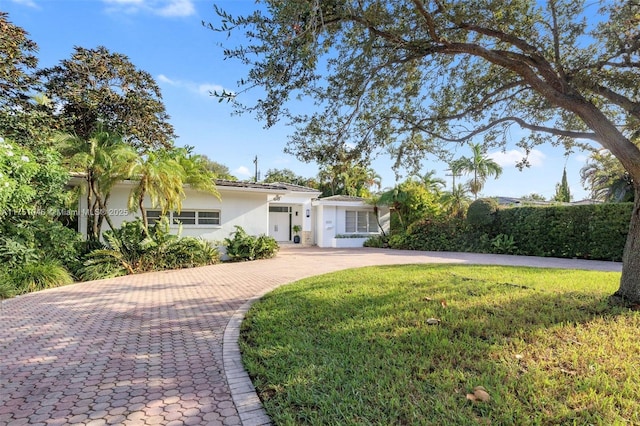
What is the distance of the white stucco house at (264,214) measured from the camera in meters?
15.8

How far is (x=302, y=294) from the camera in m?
8.12

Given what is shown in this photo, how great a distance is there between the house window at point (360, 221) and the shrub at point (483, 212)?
819 centimetres

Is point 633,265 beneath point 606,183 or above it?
beneath

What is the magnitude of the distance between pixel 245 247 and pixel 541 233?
1489cm

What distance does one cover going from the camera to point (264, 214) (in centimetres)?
1845

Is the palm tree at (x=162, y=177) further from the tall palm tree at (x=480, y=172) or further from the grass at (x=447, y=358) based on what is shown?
the tall palm tree at (x=480, y=172)

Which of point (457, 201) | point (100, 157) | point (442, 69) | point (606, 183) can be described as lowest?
point (457, 201)

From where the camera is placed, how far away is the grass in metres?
3.07

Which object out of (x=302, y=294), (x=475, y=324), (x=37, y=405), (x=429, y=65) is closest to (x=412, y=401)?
(x=475, y=324)

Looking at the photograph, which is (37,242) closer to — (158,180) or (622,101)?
(158,180)

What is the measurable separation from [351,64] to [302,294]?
519 cm

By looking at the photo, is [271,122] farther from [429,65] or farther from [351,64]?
[429,65]

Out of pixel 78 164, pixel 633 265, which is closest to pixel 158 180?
pixel 78 164

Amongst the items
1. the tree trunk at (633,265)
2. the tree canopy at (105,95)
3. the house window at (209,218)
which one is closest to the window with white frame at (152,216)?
A: the house window at (209,218)
